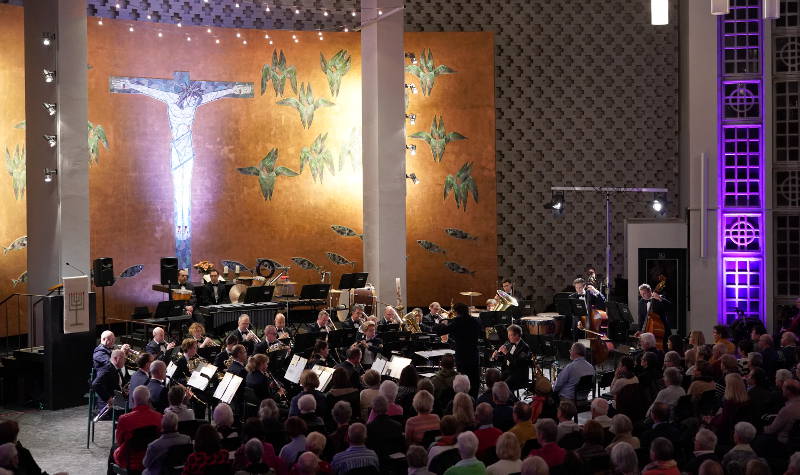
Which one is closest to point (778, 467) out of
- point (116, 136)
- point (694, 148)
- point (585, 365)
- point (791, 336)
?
point (585, 365)

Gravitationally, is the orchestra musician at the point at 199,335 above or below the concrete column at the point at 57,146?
below

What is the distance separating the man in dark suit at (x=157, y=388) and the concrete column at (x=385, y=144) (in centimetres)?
976

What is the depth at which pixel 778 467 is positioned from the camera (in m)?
7.54

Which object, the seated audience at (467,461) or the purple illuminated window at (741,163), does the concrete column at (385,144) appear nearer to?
Result: the purple illuminated window at (741,163)

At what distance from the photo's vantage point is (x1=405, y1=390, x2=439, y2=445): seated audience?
8430 mm

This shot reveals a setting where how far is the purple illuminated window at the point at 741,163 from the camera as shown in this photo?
17.2m

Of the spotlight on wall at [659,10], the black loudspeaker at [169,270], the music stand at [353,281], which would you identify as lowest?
the music stand at [353,281]

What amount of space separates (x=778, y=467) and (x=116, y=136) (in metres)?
16.7

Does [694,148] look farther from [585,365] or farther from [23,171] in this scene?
[23,171]

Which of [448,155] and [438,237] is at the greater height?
[448,155]

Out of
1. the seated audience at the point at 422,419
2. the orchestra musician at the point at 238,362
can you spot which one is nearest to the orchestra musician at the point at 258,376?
the orchestra musician at the point at 238,362

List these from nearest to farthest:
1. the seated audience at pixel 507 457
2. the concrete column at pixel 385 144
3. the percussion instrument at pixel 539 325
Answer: the seated audience at pixel 507 457 < the percussion instrument at pixel 539 325 < the concrete column at pixel 385 144

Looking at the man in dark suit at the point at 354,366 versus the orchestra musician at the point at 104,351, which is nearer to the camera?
the man in dark suit at the point at 354,366

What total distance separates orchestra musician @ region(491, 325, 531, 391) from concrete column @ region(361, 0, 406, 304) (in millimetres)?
7595
